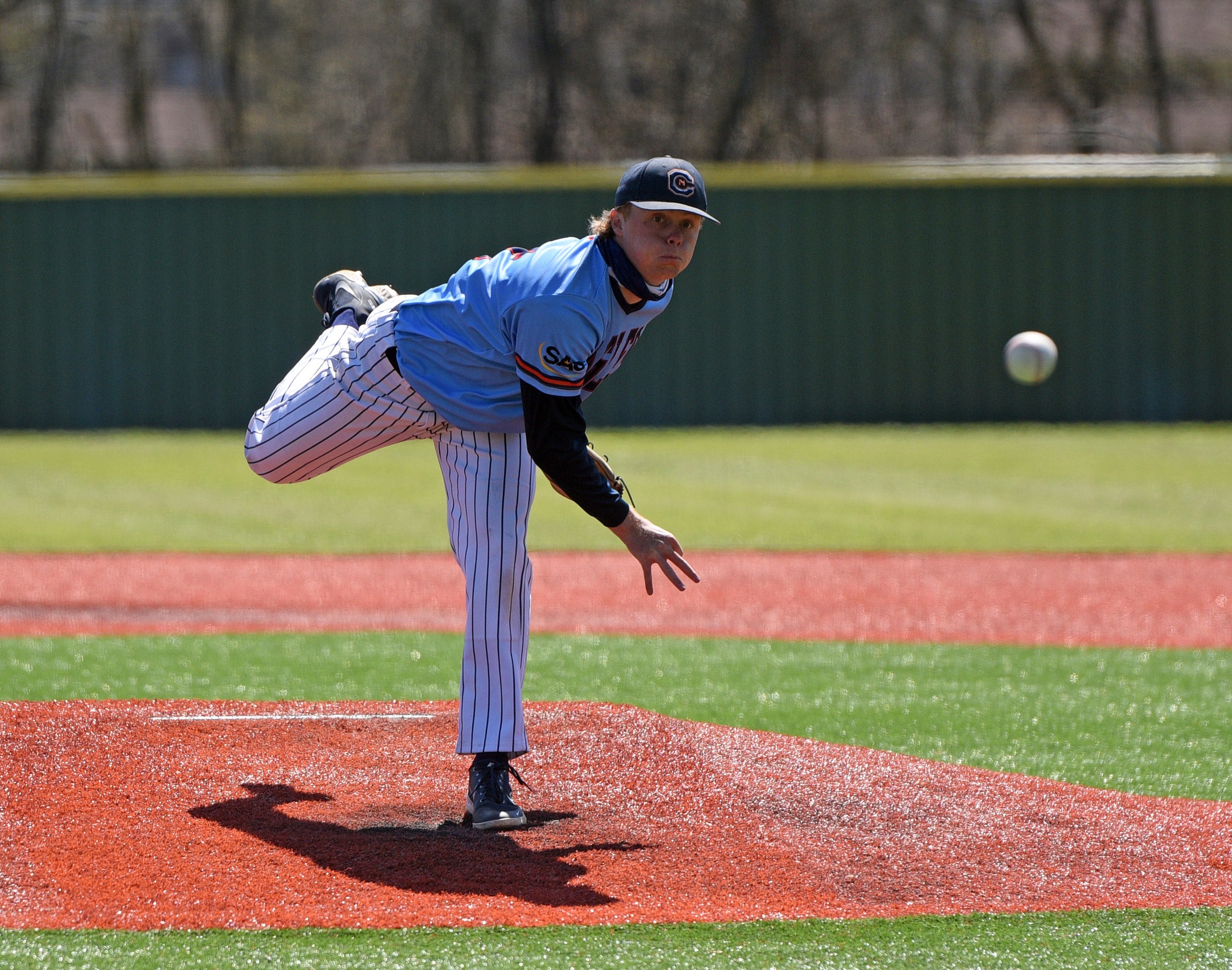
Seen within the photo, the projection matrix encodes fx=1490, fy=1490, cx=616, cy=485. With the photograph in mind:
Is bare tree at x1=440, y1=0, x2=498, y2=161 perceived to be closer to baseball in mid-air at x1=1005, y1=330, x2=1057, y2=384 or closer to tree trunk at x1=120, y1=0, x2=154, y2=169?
tree trunk at x1=120, y1=0, x2=154, y2=169

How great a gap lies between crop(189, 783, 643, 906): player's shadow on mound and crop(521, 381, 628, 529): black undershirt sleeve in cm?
74

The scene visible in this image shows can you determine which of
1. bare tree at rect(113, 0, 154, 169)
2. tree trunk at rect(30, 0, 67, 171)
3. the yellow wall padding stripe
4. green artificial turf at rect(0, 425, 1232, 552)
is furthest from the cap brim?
tree trunk at rect(30, 0, 67, 171)

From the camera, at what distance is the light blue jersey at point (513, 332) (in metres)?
3.13

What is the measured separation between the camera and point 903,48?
70.4ft

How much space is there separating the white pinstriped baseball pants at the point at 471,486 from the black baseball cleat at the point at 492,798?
0.04 metres

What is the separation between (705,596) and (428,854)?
4.34 metres

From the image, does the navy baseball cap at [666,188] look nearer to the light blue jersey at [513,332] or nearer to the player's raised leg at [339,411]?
the light blue jersey at [513,332]

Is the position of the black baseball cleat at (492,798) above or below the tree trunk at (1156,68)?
below

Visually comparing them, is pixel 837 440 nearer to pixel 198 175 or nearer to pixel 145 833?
pixel 198 175

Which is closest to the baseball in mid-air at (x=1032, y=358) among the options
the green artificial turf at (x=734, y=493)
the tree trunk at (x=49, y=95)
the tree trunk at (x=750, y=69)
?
the green artificial turf at (x=734, y=493)

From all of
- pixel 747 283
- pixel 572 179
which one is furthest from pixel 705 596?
pixel 572 179

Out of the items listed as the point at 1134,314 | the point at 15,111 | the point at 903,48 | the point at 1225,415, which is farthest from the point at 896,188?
the point at 15,111

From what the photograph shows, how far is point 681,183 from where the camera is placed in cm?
313

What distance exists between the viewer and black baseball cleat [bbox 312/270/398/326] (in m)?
3.88
